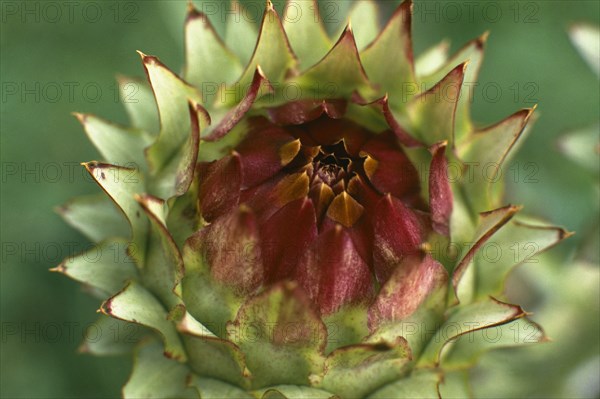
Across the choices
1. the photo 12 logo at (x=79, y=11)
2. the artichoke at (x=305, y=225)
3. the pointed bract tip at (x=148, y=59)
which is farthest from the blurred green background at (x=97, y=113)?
the pointed bract tip at (x=148, y=59)

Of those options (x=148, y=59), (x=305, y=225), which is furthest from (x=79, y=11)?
(x=305, y=225)

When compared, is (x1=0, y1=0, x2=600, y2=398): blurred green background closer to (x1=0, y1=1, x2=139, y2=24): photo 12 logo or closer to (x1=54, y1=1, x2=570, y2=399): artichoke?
(x1=0, y1=1, x2=139, y2=24): photo 12 logo

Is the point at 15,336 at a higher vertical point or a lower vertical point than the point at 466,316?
lower

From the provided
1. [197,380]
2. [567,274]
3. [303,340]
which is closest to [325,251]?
[303,340]

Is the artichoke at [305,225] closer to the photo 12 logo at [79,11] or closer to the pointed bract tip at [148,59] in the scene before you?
the pointed bract tip at [148,59]

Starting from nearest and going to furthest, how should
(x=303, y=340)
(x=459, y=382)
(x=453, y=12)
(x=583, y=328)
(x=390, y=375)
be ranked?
1. (x=303, y=340)
2. (x=390, y=375)
3. (x=459, y=382)
4. (x=583, y=328)
5. (x=453, y=12)

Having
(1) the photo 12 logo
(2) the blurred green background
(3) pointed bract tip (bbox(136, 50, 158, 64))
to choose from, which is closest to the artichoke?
(3) pointed bract tip (bbox(136, 50, 158, 64))

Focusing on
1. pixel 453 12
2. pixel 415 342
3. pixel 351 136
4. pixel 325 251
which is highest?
pixel 453 12

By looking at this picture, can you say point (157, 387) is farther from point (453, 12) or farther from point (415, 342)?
point (453, 12)
